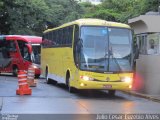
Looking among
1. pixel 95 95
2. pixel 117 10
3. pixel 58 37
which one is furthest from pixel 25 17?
pixel 95 95

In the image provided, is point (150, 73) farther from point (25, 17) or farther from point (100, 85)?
point (25, 17)

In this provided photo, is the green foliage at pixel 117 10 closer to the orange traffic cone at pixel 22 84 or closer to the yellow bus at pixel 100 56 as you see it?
the yellow bus at pixel 100 56

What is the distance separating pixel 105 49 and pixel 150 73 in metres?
3.68

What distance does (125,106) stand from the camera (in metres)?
18.0

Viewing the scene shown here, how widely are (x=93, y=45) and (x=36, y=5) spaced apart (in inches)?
1179

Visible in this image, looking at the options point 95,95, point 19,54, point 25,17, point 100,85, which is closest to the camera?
point 100,85

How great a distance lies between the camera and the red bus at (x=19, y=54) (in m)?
36.3

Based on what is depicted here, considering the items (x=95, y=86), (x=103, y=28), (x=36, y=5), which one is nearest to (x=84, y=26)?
(x=103, y=28)

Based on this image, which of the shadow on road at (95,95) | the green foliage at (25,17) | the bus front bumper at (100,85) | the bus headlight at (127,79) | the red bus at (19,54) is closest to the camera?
the bus front bumper at (100,85)

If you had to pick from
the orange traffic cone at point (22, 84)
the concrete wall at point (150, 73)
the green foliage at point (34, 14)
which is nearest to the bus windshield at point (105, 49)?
the concrete wall at point (150, 73)

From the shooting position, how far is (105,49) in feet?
68.6

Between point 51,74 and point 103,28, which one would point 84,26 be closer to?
point 103,28

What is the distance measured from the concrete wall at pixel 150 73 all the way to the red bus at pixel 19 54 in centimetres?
1354

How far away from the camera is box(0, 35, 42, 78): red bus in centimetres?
3631
